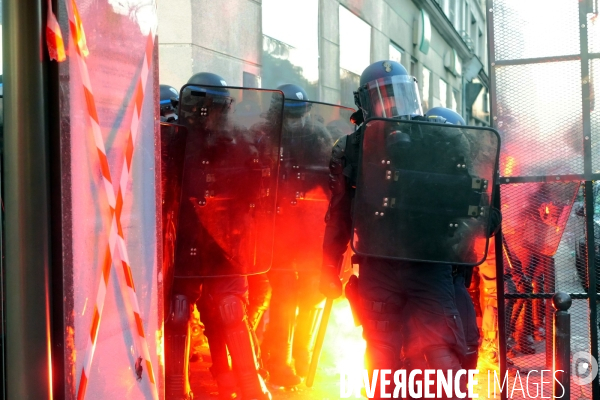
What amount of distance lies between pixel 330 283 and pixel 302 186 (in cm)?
112

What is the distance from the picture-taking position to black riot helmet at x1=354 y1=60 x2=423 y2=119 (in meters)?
4.00

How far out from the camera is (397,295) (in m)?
3.71

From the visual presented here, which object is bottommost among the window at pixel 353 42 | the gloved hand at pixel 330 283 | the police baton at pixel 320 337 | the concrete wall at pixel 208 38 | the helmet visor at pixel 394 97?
the police baton at pixel 320 337

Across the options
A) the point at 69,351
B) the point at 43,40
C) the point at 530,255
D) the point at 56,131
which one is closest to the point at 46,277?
the point at 69,351

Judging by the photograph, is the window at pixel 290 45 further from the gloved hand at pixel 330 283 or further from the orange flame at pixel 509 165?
the orange flame at pixel 509 165

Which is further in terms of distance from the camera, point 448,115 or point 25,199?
point 448,115

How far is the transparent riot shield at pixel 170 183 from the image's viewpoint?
3.77 meters

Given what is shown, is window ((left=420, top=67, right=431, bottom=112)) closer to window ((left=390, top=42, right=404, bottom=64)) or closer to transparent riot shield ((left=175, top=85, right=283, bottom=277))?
window ((left=390, top=42, right=404, bottom=64))

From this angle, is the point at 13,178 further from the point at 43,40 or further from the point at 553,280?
the point at 553,280

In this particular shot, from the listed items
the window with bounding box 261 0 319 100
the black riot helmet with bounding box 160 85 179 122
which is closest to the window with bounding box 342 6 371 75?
the window with bounding box 261 0 319 100

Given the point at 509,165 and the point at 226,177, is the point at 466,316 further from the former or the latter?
the point at 226,177

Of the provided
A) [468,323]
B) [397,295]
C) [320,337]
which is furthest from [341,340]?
[397,295]

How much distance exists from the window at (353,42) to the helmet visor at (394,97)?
24.8 feet

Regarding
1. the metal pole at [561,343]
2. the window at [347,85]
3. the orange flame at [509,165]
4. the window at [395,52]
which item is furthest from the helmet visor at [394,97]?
the window at [395,52]
